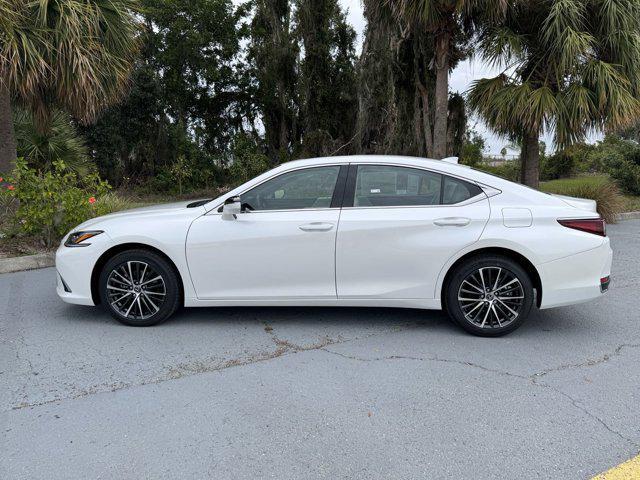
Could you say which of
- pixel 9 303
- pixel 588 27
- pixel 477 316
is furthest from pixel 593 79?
pixel 9 303

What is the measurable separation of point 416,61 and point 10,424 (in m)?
13.9

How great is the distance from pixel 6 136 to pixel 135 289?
642 cm

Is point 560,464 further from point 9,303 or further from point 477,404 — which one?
point 9,303

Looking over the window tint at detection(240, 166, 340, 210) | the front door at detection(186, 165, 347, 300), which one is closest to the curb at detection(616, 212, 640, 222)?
the window tint at detection(240, 166, 340, 210)

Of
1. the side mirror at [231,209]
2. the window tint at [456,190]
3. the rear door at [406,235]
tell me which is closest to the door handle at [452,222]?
the rear door at [406,235]

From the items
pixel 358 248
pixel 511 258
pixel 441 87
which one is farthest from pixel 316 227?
pixel 441 87

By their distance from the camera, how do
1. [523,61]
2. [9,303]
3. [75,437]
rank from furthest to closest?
[523,61] < [9,303] < [75,437]

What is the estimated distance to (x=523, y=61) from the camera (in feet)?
34.7

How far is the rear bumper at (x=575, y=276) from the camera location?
4168 millimetres

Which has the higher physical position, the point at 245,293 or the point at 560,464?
the point at 245,293

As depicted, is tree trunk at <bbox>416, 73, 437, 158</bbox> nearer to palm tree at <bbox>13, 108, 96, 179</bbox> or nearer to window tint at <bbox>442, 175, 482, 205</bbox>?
palm tree at <bbox>13, 108, 96, 179</bbox>

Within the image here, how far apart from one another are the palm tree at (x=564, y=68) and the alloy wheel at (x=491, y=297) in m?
6.69

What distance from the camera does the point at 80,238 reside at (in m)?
4.59

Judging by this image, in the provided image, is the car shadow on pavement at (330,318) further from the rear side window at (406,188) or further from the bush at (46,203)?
the bush at (46,203)
